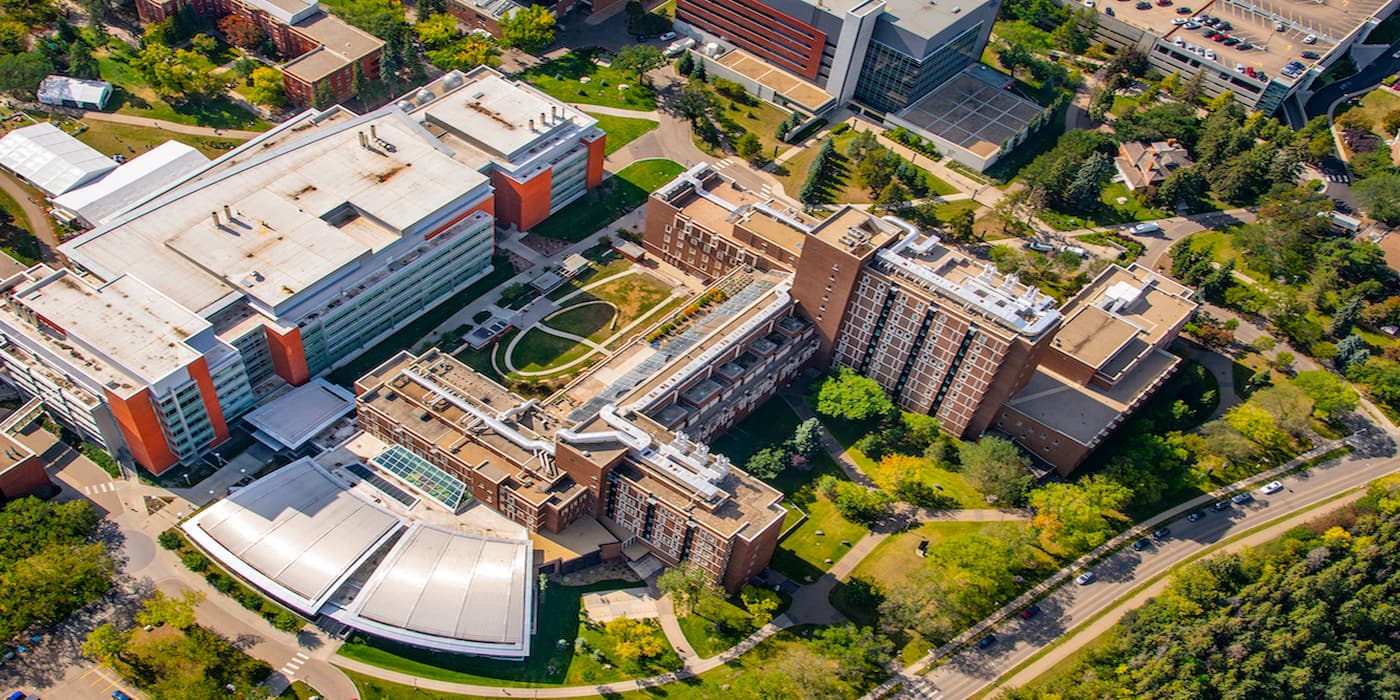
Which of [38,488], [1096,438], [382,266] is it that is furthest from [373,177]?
[1096,438]

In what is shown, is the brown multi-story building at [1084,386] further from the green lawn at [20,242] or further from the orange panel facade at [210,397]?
the green lawn at [20,242]

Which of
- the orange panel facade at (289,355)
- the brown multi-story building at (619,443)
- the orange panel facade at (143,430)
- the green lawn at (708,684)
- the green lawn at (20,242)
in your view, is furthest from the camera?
the green lawn at (20,242)

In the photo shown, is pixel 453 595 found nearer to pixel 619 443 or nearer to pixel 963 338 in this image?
pixel 619 443

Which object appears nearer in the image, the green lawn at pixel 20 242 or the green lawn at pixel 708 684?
the green lawn at pixel 708 684

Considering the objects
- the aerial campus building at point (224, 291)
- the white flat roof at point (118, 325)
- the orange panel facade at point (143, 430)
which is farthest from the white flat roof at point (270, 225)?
the orange panel facade at point (143, 430)

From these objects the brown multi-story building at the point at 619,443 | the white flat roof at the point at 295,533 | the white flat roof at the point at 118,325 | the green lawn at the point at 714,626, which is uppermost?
the white flat roof at the point at 118,325

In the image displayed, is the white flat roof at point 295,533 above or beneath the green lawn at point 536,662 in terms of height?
above

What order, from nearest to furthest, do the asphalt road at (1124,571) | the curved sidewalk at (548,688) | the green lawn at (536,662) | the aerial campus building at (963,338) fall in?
the curved sidewalk at (548,688) → the green lawn at (536,662) → the asphalt road at (1124,571) → the aerial campus building at (963,338)
